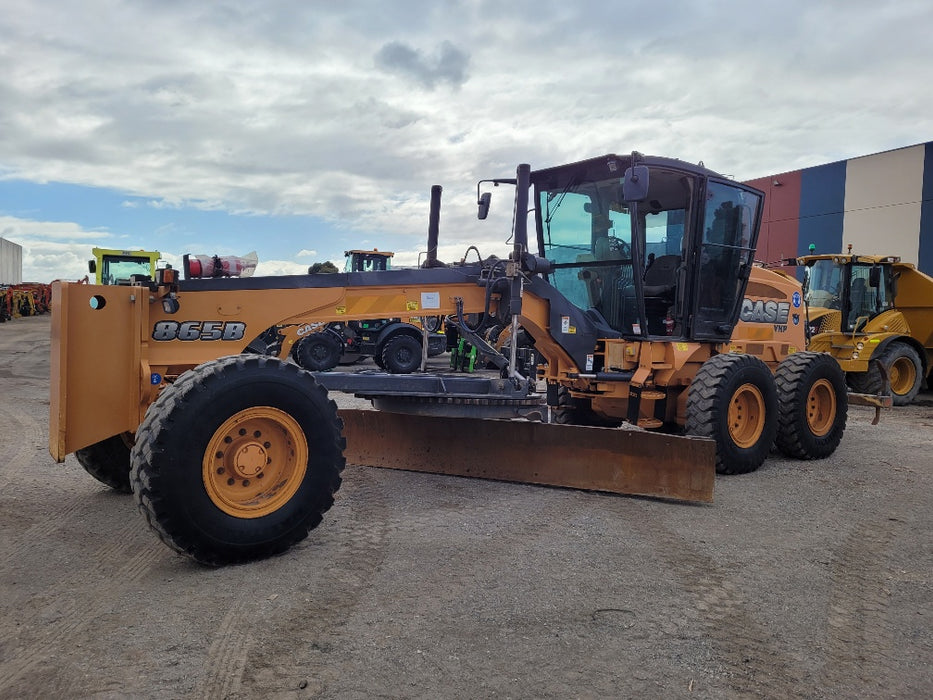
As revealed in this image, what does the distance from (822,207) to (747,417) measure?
51.6ft

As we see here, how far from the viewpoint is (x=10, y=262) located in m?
62.4

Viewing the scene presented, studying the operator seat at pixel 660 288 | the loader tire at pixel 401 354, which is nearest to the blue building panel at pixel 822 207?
the loader tire at pixel 401 354

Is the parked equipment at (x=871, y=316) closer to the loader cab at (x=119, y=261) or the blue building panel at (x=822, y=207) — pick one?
the blue building panel at (x=822, y=207)

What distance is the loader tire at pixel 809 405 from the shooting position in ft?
23.0

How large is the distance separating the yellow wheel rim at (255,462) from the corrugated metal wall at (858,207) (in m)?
17.9

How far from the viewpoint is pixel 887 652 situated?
3059 millimetres

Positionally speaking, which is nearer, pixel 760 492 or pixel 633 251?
pixel 760 492

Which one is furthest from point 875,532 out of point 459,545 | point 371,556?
point 371,556

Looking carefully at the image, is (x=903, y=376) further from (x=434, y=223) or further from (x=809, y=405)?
(x=434, y=223)

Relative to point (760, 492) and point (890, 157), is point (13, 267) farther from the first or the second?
point (760, 492)

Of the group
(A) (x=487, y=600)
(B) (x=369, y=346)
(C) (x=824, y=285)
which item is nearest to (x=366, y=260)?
(B) (x=369, y=346)

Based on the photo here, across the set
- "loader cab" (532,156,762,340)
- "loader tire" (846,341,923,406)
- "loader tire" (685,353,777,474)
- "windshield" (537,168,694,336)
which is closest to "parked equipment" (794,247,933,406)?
"loader tire" (846,341,923,406)

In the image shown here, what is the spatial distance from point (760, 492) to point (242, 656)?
169 inches

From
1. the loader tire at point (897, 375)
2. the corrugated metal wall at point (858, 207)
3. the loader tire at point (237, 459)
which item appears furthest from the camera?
the corrugated metal wall at point (858, 207)
